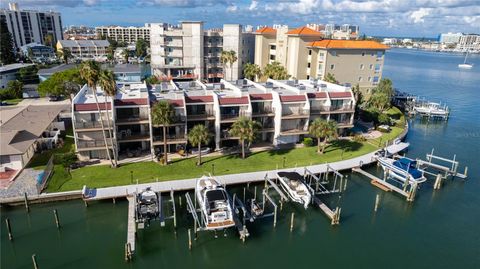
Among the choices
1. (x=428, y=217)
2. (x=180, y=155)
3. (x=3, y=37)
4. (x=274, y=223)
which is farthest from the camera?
(x=3, y=37)

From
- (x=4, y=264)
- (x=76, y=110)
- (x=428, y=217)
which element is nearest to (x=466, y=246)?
(x=428, y=217)

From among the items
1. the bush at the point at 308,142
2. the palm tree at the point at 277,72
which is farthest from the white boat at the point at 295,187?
the palm tree at the point at 277,72

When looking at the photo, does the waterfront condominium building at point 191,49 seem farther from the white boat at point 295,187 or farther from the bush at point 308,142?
the white boat at point 295,187

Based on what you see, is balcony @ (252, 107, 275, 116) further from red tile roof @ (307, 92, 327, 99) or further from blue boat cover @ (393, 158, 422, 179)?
blue boat cover @ (393, 158, 422, 179)

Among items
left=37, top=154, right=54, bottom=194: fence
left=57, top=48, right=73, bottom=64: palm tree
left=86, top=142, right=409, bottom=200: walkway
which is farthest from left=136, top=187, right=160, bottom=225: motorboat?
left=57, top=48, right=73, bottom=64: palm tree

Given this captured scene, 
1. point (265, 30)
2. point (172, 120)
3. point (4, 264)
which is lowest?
point (4, 264)

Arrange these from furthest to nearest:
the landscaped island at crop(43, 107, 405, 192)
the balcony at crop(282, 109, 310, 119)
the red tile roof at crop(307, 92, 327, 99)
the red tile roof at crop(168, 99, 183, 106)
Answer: the red tile roof at crop(307, 92, 327, 99), the balcony at crop(282, 109, 310, 119), the red tile roof at crop(168, 99, 183, 106), the landscaped island at crop(43, 107, 405, 192)

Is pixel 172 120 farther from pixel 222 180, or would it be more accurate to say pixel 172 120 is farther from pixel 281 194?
pixel 281 194
